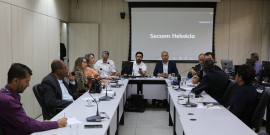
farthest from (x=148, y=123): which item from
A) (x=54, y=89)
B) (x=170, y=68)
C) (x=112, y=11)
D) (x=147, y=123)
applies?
(x=112, y=11)

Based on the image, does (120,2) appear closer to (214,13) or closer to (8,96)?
(214,13)

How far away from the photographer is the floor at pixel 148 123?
4.18 meters

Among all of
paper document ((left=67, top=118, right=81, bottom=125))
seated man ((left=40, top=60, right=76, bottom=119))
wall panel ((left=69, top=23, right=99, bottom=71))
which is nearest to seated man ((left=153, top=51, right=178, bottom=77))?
wall panel ((left=69, top=23, right=99, bottom=71))

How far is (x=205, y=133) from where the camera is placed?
80.1 inches

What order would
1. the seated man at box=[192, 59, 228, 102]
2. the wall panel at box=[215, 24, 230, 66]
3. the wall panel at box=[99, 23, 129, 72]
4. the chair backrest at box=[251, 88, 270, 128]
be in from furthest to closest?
the wall panel at box=[99, 23, 129, 72] → the wall panel at box=[215, 24, 230, 66] → the seated man at box=[192, 59, 228, 102] → the chair backrest at box=[251, 88, 270, 128]

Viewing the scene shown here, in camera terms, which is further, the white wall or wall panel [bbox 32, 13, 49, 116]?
wall panel [bbox 32, 13, 49, 116]

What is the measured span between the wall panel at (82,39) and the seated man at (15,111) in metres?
5.64

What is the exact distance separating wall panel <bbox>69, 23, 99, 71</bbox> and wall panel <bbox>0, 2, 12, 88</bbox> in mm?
3388

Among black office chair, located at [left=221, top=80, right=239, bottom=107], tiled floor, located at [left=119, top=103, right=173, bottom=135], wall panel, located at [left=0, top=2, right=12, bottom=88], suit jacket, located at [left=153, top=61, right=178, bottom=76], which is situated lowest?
tiled floor, located at [left=119, top=103, right=173, bottom=135]

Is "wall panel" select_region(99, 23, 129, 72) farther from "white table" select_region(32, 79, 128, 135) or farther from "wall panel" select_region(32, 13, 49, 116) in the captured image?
"white table" select_region(32, 79, 128, 135)

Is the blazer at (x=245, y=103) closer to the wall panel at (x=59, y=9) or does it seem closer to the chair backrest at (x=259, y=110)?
the chair backrest at (x=259, y=110)

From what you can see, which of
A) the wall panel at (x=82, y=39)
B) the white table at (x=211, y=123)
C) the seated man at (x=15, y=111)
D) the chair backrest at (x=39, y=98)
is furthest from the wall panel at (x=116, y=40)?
the seated man at (x=15, y=111)

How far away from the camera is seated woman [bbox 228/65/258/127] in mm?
2732

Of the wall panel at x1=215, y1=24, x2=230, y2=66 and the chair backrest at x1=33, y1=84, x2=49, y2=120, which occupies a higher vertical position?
the wall panel at x1=215, y1=24, x2=230, y2=66
